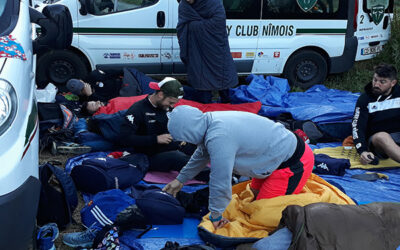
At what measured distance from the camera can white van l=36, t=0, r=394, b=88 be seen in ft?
22.0

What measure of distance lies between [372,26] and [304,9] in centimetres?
150

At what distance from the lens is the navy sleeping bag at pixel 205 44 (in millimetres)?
5973

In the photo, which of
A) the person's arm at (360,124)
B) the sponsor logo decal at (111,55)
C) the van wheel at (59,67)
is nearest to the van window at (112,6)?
the sponsor logo decal at (111,55)

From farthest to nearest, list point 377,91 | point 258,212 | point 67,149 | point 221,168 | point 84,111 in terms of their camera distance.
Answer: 1. point 84,111
2. point 67,149
3. point 377,91
4. point 258,212
5. point 221,168

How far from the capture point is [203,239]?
3.47 m

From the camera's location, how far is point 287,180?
3482 millimetres

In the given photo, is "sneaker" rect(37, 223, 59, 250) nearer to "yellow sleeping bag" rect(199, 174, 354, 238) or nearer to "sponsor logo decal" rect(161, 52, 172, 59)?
"yellow sleeping bag" rect(199, 174, 354, 238)

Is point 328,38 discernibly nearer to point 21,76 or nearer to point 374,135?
point 374,135

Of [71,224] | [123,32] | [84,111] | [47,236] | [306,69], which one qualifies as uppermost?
[123,32]

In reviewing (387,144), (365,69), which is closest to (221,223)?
(387,144)

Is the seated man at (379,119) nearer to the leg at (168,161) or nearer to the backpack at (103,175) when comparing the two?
the leg at (168,161)

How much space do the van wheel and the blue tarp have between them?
7.46 ft

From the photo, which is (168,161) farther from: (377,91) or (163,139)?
(377,91)

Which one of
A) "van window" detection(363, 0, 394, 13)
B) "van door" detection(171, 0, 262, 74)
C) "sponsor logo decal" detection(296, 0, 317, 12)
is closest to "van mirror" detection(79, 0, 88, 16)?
"van door" detection(171, 0, 262, 74)
